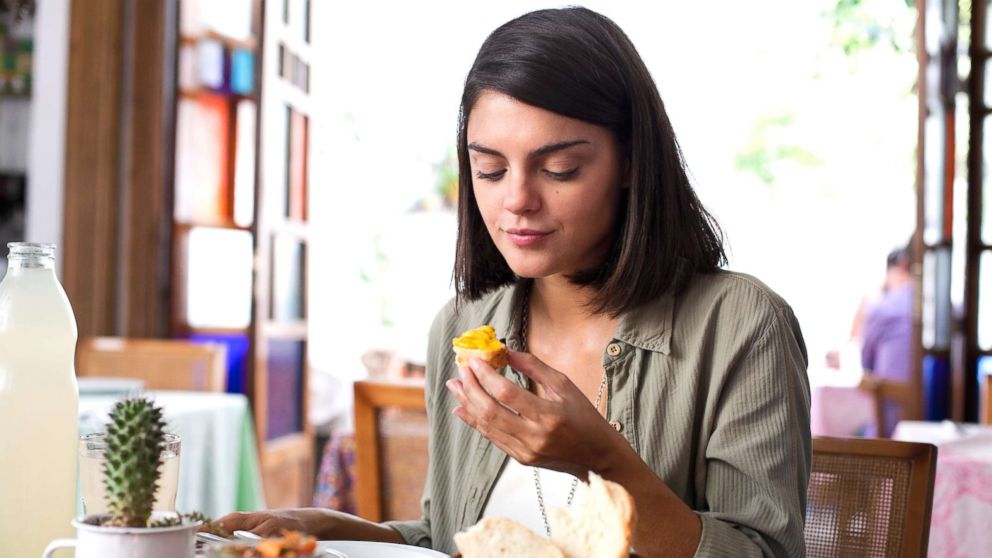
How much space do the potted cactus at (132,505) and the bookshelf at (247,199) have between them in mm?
3980

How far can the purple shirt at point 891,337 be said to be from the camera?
201 inches

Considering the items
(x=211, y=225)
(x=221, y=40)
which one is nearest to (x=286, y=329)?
(x=211, y=225)

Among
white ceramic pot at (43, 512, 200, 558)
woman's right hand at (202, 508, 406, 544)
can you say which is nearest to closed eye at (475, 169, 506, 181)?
woman's right hand at (202, 508, 406, 544)

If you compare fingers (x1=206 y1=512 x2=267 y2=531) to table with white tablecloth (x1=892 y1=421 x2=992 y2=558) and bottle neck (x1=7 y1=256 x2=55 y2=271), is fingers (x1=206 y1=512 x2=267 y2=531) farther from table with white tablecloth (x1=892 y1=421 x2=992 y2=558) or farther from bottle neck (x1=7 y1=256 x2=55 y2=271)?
table with white tablecloth (x1=892 y1=421 x2=992 y2=558)

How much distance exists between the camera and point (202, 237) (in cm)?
489

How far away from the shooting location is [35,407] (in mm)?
942

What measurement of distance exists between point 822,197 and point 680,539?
9.61m

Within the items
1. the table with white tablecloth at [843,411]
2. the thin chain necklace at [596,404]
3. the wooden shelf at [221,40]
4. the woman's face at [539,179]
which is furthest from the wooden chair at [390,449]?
the table with white tablecloth at [843,411]

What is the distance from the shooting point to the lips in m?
1.27

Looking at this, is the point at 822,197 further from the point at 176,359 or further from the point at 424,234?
the point at 176,359

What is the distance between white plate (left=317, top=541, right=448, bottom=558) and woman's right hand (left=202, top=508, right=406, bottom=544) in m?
0.08

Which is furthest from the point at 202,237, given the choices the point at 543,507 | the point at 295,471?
the point at 543,507

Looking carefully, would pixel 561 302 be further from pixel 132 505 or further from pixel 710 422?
pixel 132 505

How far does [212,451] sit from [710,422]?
213 cm
